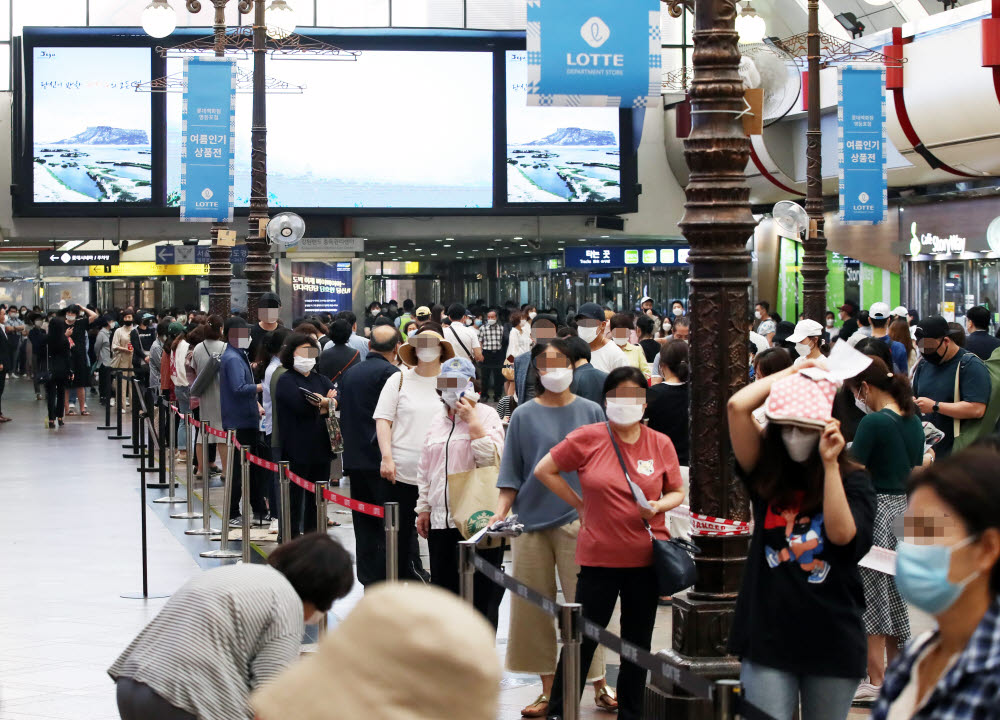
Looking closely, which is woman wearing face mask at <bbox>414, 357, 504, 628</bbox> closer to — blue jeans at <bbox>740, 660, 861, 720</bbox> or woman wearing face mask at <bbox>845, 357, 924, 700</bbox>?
woman wearing face mask at <bbox>845, 357, 924, 700</bbox>

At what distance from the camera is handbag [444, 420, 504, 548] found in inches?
304

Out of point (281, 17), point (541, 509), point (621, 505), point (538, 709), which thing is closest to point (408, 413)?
point (541, 509)

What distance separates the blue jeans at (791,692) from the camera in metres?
4.75

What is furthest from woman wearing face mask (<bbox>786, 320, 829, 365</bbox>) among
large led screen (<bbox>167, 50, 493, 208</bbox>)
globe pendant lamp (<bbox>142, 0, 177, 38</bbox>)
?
large led screen (<bbox>167, 50, 493, 208</bbox>)

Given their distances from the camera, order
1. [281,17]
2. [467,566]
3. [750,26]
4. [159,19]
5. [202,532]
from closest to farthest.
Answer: [467,566], [202,532], [750,26], [281,17], [159,19]

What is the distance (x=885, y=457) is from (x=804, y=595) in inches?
110

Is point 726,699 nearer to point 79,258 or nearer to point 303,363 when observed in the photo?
point 303,363

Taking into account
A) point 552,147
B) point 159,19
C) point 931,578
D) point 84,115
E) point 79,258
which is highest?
point 159,19

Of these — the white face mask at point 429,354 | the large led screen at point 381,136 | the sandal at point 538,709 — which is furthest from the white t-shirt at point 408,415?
the large led screen at point 381,136

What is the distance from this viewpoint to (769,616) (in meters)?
4.77

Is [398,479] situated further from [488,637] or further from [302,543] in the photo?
[488,637]

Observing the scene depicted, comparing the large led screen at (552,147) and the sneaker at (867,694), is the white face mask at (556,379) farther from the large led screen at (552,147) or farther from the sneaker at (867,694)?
the large led screen at (552,147)

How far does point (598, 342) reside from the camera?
12703 millimetres

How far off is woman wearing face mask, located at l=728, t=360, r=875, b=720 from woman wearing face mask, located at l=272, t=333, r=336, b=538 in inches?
263
